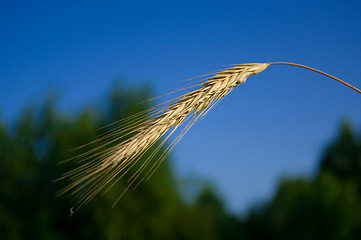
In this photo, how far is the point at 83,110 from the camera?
23.7 meters

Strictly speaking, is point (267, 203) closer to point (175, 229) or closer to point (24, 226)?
point (175, 229)

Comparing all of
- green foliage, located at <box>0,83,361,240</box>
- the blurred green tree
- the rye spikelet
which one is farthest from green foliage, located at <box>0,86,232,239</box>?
the rye spikelet

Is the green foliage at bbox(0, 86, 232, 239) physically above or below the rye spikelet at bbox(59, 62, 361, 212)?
below

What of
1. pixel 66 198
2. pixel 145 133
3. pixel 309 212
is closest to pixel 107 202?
pixel 66 198

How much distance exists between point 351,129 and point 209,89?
40290mm

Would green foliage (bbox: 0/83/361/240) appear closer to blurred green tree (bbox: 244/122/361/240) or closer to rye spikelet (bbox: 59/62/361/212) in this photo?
blurred green tree (bbox: 244/122/361/240)

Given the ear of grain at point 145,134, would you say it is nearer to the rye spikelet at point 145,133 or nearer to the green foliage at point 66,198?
the rye spikelet at point 145,133

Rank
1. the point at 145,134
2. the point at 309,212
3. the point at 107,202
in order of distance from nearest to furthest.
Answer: the point at 145,134, the point at 107,202, the point at 309,212

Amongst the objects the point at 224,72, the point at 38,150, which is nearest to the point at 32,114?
the point at 38,150

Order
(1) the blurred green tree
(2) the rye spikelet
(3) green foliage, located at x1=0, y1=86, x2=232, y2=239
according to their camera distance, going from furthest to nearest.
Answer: (1) the blurred green tree → (3) green foliage, located at x1=0, y1=86, x2=232, y2=239 → (2) the rye spikelet

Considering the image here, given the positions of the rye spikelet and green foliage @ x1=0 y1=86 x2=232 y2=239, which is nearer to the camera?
the rye spikelet

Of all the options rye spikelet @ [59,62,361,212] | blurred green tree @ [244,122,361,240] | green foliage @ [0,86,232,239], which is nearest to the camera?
rye spikelet @ [59,62,361,212]

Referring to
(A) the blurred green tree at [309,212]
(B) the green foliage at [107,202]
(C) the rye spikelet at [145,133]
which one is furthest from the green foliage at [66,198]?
(C) the rye spikelet at [145,133]

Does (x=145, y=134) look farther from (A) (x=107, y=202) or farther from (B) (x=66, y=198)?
(B) (x=66, y=198)
